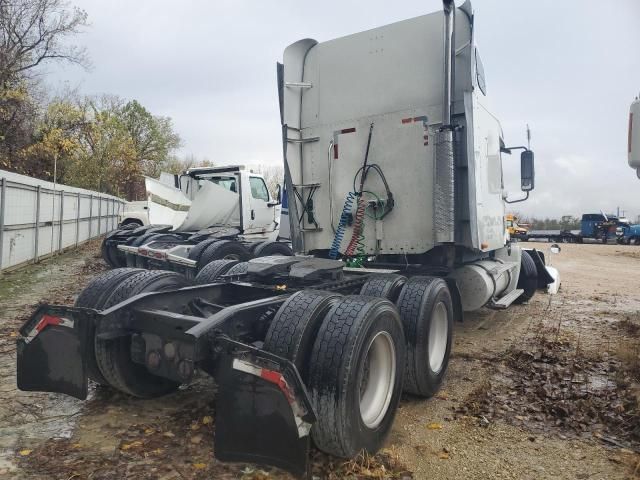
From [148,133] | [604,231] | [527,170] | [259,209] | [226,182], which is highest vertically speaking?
[148,133]

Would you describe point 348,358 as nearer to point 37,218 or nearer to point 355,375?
point 355,375

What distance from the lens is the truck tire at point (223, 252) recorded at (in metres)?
8.76

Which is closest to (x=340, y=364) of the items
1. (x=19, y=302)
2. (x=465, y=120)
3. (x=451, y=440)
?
(x=451, y=440)

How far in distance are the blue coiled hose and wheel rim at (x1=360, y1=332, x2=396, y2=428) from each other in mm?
2778

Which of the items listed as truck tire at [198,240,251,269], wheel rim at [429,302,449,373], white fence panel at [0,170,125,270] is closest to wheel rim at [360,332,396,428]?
wheel rim at [429,302,449,373]

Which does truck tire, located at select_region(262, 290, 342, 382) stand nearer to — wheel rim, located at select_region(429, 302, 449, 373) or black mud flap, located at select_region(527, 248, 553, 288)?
wheel rim, located at select_region(429, 302, 449, 373)

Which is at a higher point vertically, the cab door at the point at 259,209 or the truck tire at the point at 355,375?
the cab door at the point at 259,209

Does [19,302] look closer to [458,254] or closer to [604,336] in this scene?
[458,254]

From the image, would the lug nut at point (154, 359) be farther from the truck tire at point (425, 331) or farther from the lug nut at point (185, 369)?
the truck tire at point (425, 331)

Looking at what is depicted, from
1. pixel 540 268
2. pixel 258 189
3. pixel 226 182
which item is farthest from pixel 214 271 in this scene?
pixel 540 268

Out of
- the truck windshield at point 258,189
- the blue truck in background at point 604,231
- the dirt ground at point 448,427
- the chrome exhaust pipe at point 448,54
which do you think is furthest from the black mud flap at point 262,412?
the blue truck in background at point 604,231

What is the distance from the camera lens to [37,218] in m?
13.9

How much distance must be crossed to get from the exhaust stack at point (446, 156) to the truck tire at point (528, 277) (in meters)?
4.69

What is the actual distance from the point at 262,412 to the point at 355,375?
2.20 feet
